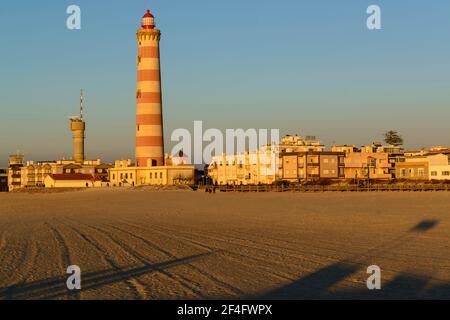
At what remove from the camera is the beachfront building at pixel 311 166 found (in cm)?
9512

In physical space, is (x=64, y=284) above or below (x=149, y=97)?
below

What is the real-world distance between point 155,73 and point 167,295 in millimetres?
61032

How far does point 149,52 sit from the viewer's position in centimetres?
7162

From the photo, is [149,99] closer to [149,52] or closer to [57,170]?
[149,52]

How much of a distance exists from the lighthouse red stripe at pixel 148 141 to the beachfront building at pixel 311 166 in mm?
29421

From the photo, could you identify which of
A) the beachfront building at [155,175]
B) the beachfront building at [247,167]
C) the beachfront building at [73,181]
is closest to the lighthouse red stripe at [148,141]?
the beachfront building at [155,175]

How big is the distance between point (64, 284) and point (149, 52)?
61.1 metres

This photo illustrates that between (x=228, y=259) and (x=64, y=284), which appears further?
(x=228, y=259)

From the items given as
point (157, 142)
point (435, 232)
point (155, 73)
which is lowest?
point (435, 232)

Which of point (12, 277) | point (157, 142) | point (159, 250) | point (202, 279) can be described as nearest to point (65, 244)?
point (159, 250)

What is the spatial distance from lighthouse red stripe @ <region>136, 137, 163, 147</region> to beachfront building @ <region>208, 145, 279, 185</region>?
99.3 ft

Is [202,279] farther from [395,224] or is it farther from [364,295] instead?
[395,224]

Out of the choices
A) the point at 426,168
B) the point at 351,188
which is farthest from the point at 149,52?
the point at 426,168
